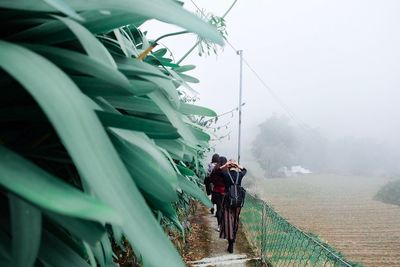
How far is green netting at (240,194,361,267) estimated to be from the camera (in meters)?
2.66

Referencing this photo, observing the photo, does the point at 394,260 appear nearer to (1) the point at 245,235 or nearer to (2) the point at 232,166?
(1) the point at 245,235

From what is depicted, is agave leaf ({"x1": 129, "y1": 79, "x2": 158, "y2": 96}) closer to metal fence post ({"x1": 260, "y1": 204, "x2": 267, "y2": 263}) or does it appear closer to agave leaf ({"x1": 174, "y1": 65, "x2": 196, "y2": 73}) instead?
agave leaf ({"x1": 174, "y1": 65, "x2": 196, "y2": 73})

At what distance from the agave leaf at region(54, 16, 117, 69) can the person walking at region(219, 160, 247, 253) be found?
162 inches

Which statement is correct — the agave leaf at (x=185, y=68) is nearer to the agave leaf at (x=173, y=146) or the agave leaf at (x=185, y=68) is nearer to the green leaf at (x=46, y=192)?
the agave leaf at (x=173, y=146)

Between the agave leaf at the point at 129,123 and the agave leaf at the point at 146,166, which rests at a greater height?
the agave leaf at the point at 129,123

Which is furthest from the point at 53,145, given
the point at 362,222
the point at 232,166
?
the point at 362,222

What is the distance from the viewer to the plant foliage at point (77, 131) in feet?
0.98

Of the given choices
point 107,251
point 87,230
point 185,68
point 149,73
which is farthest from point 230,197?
point 87,230

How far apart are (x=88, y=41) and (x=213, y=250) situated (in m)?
4.77

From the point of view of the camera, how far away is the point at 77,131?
30 centimetres

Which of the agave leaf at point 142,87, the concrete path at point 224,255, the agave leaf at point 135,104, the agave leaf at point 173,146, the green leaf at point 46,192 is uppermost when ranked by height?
the agave leaf at point 135,104

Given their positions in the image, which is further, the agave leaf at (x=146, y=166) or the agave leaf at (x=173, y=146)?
the agave leaf at (x=173, y=146)

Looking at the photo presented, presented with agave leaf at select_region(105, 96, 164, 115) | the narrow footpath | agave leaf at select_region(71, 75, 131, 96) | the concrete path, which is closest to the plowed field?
the narrow footpath

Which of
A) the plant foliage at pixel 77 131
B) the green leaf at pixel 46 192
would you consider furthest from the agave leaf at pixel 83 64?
the green leaf at pixel 46 192
